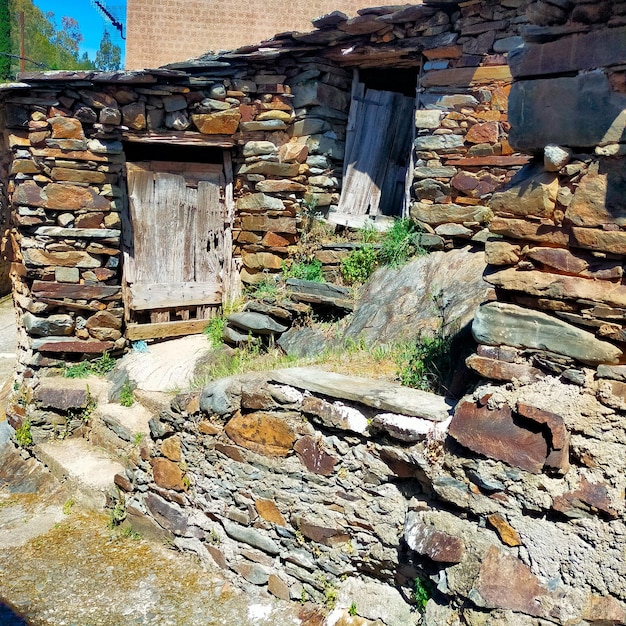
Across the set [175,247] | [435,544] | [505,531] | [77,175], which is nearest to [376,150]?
[175,247]

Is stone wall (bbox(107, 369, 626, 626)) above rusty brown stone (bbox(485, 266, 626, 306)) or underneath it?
underneath

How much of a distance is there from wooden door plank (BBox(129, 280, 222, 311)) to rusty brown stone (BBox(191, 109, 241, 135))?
1.72 meters

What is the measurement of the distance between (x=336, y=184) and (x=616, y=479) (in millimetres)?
5296

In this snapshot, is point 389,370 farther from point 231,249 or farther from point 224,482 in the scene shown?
point 231,249

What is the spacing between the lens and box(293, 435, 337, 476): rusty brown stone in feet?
12.9

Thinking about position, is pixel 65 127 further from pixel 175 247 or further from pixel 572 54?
pixel 572 54

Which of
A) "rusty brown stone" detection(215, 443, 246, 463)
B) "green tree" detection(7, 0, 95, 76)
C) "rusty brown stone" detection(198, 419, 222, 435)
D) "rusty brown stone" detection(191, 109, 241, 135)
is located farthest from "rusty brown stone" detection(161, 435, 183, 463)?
"green tree" detection(7, 0, 95, 76)

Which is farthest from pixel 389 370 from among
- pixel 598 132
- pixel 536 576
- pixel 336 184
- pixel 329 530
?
pixel 336 184

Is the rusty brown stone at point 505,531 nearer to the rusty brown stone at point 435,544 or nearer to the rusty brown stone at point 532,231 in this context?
the rusty brown stone at point 435,544

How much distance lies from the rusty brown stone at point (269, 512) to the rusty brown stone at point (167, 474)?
28.4 inches

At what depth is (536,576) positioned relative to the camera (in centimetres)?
290

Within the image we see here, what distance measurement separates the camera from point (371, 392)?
3.81 m

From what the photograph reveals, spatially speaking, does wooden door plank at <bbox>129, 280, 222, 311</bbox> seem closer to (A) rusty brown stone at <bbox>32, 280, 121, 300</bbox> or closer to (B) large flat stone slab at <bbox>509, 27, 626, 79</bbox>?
(A) rusty brown stone at <bbox>32, 280, 121, 300</bbox>

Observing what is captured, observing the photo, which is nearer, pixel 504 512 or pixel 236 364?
pixel 504 512
